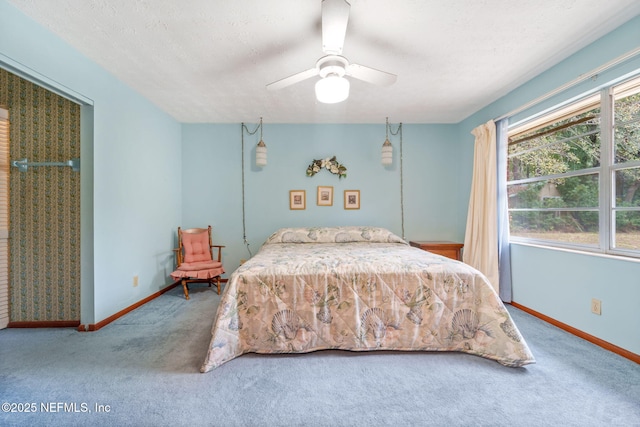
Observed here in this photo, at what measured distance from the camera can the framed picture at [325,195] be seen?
394 cm

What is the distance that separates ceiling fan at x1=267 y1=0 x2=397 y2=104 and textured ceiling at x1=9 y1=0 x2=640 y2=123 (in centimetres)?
18

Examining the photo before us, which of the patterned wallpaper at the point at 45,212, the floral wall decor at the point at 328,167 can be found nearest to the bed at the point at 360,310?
the patterned wallpaper at the point at 45,212

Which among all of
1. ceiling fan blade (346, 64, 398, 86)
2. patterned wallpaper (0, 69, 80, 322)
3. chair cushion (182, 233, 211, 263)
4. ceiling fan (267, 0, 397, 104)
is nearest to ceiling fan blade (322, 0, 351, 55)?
ceiling fan (267, 0, 397, 104)

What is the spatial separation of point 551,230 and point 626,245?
67cm

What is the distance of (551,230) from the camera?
266cm

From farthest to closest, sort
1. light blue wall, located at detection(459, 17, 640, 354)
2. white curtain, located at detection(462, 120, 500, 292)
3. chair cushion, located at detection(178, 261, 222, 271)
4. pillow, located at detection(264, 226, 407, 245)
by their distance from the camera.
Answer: pillow, located at detection(264, 226, 407, 245) → chair cushion, located at detection(178, 261, 222, 271) → white curtain, located at detection(462, 120, 500, 292) → light blue wall, located at detection(459, 17, 640, 354)

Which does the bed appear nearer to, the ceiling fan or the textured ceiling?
the ceiling fan

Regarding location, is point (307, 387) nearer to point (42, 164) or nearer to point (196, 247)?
point (196, 247)

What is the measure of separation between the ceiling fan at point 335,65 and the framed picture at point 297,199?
6.59 ft

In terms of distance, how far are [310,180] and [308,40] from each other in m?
2.11

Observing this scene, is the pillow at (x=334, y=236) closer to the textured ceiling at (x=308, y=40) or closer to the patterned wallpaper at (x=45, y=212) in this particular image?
the textured ceiling at (x=308, y=40)

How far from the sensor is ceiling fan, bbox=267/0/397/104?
157cm

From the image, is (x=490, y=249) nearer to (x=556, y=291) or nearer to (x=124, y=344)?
(x=556, y=291)

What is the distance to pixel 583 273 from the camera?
85.0 inches
